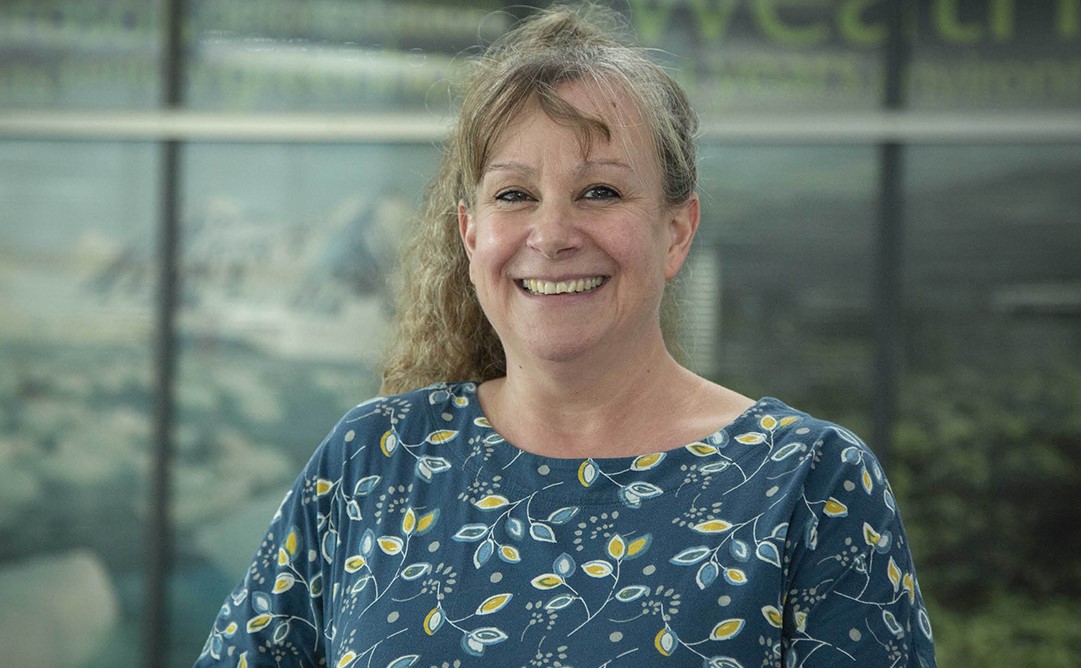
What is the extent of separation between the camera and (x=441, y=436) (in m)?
1.93

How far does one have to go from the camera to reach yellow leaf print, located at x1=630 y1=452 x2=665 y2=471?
1.77m

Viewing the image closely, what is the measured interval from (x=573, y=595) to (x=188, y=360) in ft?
13.8

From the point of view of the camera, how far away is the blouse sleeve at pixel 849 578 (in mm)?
1579

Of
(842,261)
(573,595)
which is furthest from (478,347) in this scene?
(842,261)

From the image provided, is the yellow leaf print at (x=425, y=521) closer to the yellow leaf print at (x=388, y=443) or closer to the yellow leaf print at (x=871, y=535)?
the yellow leaf print at (x=388, y=443)

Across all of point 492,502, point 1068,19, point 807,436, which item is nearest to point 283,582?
point 492,502

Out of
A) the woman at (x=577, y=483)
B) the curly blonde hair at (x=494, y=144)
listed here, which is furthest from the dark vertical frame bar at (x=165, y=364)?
the woman at (x=577, y=483)

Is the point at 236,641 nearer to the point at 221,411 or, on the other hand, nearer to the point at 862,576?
the point at 862,576

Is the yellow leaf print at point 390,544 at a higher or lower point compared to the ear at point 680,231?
lower

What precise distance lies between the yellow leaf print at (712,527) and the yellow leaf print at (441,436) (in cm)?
45

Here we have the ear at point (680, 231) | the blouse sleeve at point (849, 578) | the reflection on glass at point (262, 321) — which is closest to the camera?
the blouse sleeve at point (849, 578)

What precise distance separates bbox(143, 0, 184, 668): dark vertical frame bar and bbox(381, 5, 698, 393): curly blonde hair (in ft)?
11.4

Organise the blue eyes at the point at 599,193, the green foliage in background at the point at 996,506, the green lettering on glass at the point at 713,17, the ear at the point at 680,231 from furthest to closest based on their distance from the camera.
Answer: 1. the green lettering on glass at the point at 713,17
2. the green foliage in background at the point at 996,506
3. the ear at the point at 680,231
4. the blue eyes at the point at 599,193

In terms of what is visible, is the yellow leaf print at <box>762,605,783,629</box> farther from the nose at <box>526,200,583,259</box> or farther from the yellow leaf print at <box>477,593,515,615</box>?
the nose at <box>526,200,583,259</box>
